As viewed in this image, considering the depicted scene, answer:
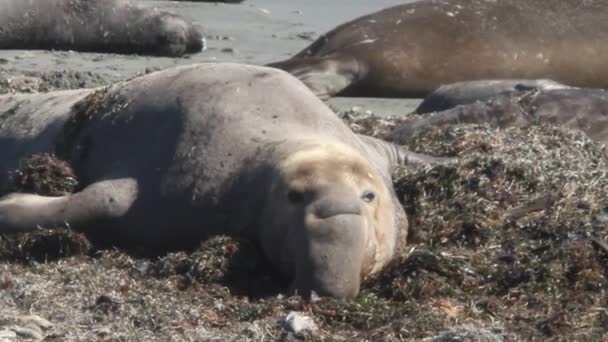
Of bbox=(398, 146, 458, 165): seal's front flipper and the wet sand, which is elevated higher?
Answer: bbox=(398, 146, 458, 165): seal's front flipper

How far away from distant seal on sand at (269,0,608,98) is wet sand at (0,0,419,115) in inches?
10.8

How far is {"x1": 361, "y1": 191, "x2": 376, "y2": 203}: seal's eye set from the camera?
238 inches

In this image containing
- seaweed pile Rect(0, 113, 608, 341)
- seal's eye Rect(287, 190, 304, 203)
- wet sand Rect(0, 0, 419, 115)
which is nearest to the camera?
seaweed pile Rect(0, 113, 608, 341)

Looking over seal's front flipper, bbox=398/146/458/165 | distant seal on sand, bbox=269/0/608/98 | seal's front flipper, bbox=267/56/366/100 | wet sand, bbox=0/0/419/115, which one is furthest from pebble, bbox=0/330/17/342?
distant seal on sand, bbox=269/0/608/98

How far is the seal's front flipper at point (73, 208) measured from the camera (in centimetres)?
650

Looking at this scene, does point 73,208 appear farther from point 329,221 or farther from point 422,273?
point 422,273

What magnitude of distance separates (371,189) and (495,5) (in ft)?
18.8

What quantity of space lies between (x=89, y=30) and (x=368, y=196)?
22.3 feet

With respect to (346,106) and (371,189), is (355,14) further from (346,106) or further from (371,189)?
(371,189)

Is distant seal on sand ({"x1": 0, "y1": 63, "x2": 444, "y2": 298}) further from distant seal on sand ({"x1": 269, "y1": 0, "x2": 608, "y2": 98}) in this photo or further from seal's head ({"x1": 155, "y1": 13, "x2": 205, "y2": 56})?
seal's head ({"x1": 155, "y1": 13, "x2": 205, "y2": 56})

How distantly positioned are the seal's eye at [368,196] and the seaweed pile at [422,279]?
267 millimetres

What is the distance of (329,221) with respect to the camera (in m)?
5.83

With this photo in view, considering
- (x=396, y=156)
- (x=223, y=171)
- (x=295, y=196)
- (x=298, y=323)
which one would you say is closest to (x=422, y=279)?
(x=295, y=196)

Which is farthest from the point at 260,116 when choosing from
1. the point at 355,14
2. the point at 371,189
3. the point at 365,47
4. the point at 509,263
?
the point at 355,14
